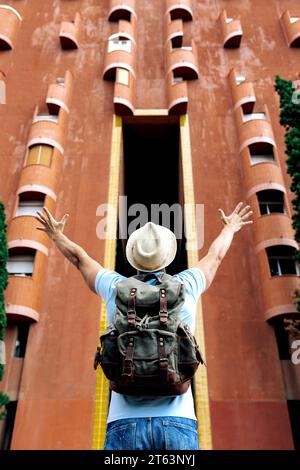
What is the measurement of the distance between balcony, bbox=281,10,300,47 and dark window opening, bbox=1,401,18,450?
827 inches

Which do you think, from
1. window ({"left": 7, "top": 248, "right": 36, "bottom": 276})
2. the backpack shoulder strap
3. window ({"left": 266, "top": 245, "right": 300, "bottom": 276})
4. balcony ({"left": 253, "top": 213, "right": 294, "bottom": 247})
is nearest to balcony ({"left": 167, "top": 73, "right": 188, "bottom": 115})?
balcony ({"left": 253, "top": 213, "right": 294, "bottom": 247})

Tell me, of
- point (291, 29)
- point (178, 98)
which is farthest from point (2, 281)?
point (291, 29)

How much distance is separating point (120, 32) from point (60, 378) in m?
17.3

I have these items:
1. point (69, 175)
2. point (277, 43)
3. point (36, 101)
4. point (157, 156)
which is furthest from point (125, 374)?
point (277, 43)

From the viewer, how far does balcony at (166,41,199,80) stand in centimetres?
2136

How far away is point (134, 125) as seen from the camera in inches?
834

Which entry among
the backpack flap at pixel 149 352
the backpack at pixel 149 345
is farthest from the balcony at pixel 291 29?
the backpack flap at pixel 149 352

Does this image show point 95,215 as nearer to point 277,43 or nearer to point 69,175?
point 69,175

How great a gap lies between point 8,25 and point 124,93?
7948 mm

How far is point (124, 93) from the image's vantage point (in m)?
20.5

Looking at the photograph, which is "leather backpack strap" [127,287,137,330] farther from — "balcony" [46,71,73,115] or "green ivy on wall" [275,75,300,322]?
"balcony" [46,71,73,115]

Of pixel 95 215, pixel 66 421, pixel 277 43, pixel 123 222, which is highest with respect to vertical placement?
pixel 277 43

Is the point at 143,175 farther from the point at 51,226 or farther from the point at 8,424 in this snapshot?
the point at 51,226

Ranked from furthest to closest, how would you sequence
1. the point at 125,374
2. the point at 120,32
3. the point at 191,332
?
the point at 120,32 → the point at 191,332 → the point at 125,374
